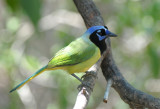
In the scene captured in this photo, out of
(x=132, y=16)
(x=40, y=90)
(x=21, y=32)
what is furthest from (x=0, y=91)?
(x=132, y=16)

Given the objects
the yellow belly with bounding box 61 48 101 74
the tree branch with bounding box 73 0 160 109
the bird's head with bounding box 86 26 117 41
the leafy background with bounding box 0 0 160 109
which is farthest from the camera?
the leafy background with bounding box 0 0 160 109

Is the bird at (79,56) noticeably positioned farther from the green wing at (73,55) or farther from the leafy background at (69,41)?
the leafy background at (69,41)

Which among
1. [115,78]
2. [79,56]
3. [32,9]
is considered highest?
[79,56]

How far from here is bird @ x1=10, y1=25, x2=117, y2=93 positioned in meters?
2.78

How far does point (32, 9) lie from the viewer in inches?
25.8

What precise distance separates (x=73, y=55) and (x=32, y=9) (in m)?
2.20

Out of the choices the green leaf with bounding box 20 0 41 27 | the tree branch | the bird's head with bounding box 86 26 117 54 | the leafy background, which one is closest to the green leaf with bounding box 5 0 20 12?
the green leaf with bounding box 20 0 41 27

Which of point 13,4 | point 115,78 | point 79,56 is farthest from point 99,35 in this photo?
point 13,4

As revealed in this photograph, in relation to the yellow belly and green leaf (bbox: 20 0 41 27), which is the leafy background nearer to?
the yellow belly

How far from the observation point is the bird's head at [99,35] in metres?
3.00

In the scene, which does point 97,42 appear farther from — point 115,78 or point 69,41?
point 69,41

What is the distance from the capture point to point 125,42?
5340 millimetres

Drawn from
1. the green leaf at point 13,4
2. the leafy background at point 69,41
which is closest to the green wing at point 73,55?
the leafy background at point 69,41

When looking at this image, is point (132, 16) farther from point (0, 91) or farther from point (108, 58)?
point (0, 91)
